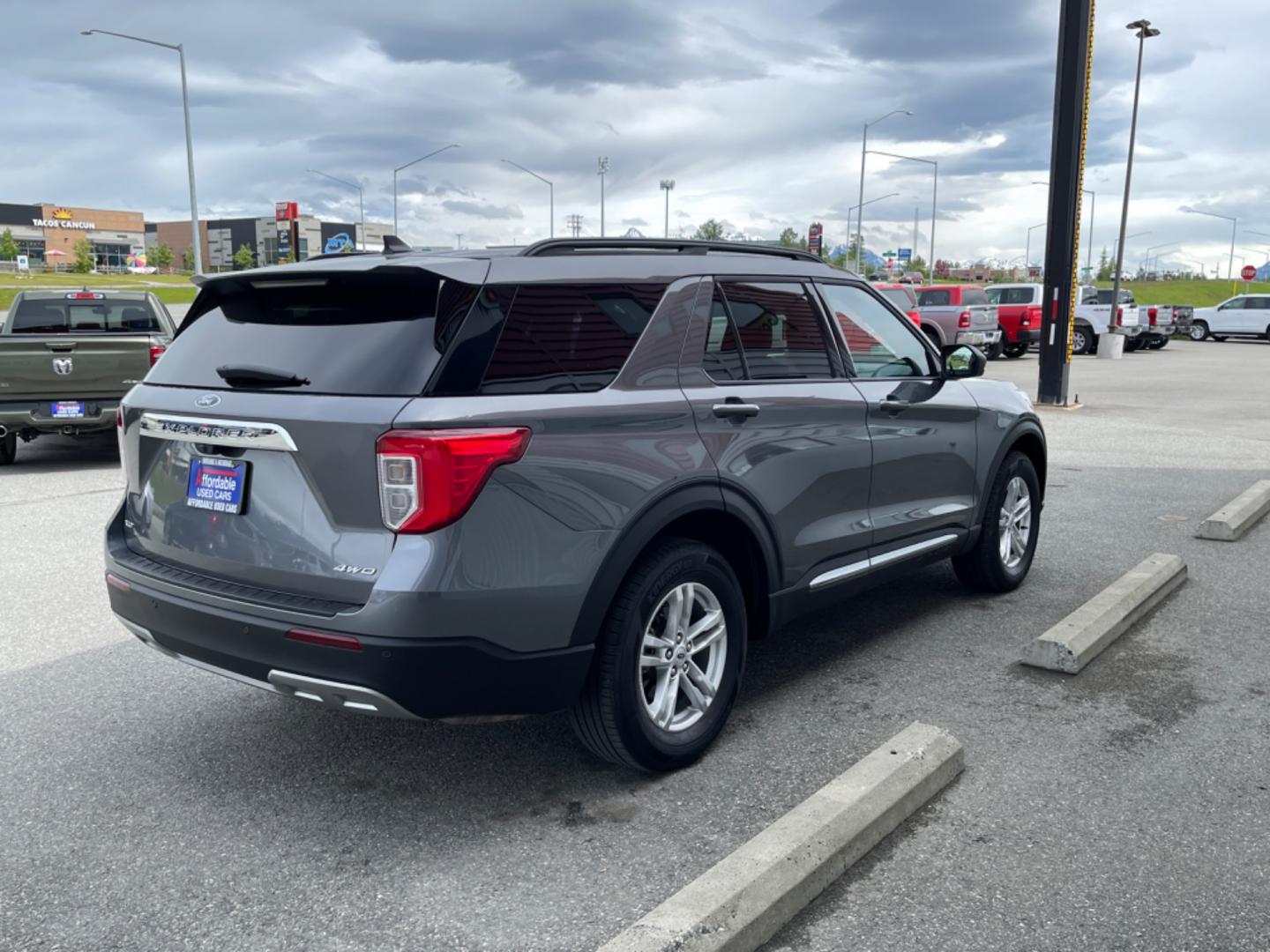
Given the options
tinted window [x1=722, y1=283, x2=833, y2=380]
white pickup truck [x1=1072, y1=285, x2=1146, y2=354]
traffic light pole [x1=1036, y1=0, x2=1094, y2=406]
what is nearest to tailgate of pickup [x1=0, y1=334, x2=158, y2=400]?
tinted window [x1=722, y1=283, x2=833, y2=380]

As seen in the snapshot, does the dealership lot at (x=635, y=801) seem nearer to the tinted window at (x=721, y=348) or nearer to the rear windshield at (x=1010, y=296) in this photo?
the tinted window at (x=721, y=348)

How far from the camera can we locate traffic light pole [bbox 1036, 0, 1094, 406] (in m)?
15.7

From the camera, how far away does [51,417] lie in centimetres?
1005

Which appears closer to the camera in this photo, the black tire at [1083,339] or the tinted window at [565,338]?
the tinted window at [565,338]

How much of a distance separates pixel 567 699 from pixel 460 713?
1.12ft

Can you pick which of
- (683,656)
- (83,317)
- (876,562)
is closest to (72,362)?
(83,317)

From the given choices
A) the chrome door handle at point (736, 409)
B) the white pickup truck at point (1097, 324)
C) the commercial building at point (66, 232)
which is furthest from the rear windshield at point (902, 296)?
the commercial building at point (66, 232)

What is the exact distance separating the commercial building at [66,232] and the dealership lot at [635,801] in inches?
6033

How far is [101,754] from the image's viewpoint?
12.9ft

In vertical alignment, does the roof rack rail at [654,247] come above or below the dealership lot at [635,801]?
above

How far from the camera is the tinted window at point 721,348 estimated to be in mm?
3928

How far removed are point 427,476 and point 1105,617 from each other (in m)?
3.53

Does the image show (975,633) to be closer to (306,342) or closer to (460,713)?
(460,713)

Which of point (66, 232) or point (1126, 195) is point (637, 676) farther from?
point (66, 232)
